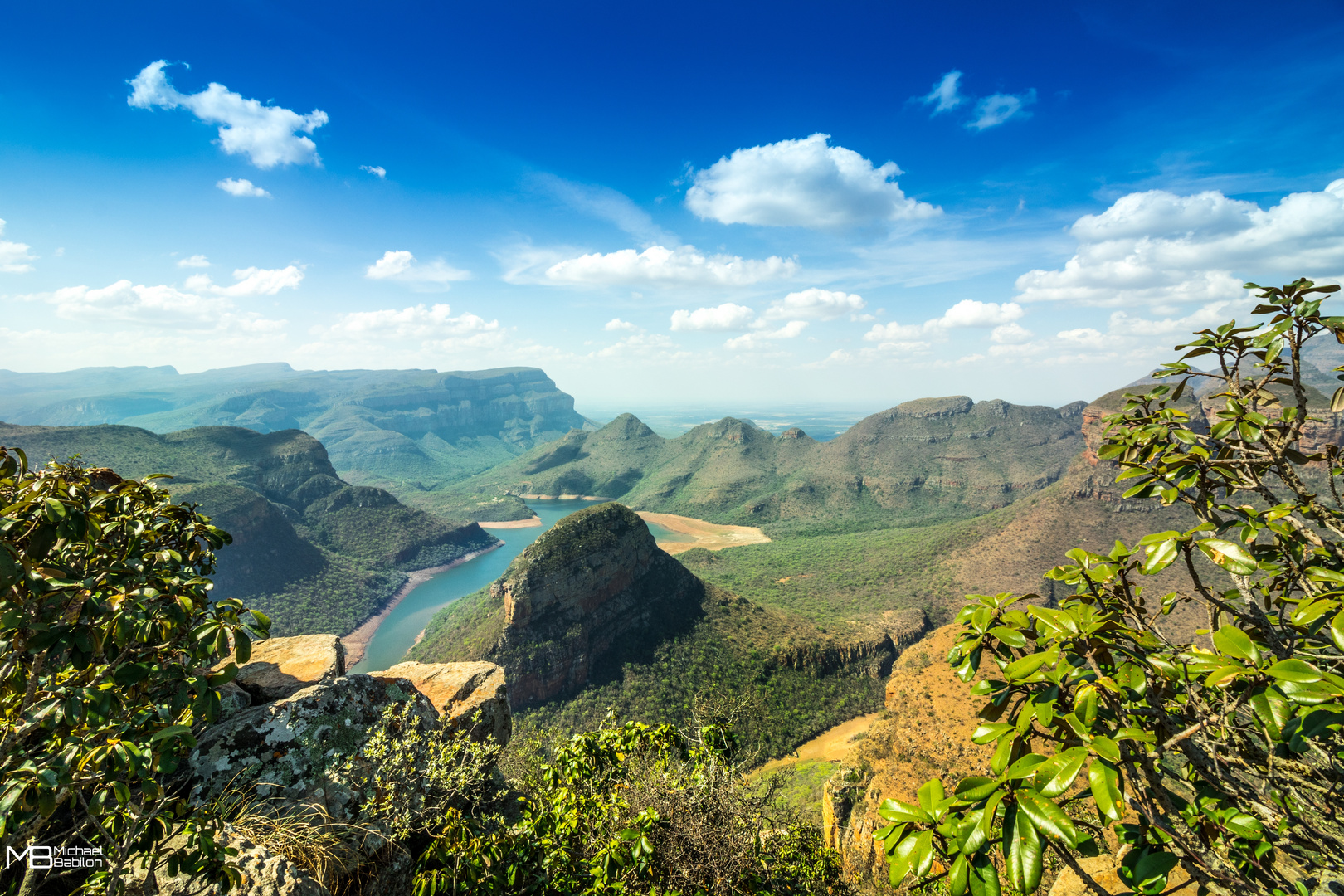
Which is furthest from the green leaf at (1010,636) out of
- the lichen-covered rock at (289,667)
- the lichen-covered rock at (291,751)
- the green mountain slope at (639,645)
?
the green mountain slope at (639,645)

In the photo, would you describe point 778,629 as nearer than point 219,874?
No

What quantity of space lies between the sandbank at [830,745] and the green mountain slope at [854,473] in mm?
59279

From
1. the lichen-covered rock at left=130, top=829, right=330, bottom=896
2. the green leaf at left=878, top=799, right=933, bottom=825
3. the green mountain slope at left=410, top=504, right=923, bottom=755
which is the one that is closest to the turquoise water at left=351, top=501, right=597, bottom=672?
the green mountain slope at left=410, top=504, right=923, bottom=755

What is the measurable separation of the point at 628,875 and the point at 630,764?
154 cm

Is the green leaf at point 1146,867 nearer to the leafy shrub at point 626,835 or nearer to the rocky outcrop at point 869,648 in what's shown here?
the leafy shrub at point 626,835

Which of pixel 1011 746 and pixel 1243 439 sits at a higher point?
pixel 1243 439

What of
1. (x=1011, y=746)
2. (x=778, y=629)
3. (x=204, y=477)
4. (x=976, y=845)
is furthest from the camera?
(x=204, y=477)

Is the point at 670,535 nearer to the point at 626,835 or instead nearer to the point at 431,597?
the point at 431,597

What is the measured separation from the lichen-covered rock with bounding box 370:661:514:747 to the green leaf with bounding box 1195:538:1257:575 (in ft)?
33.2

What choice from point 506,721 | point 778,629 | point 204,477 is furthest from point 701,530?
point 506,721

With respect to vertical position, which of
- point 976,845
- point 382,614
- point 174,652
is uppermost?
point 976,845

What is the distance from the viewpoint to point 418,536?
9138 centimetres

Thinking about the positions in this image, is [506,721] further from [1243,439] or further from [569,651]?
[569,651]

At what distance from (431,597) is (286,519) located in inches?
1006
